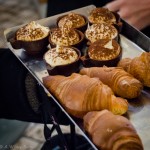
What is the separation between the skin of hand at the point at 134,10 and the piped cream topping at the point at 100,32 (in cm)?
11

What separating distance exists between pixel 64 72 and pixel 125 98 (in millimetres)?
205

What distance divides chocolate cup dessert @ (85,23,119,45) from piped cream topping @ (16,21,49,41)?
0.47 ft

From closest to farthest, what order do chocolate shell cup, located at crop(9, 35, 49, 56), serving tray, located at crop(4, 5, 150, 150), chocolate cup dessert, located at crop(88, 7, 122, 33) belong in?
serving tray, located at crop(4, 5, 150, 150), chocolate shell cup, located at crop(9, 35, 49, 56), chocolate cup dessert, located at crop(88, 7, 122, 33)

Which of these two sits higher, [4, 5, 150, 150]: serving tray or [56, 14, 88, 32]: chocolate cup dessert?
[56, 14, 88, 32]: chocolate cup dessert

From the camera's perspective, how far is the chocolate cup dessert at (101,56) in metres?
1.04

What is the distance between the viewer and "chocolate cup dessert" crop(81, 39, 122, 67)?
3.41ft

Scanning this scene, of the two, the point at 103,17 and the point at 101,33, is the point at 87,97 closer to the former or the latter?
the point at 101,33

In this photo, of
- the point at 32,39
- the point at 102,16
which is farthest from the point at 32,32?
the point at 102,16

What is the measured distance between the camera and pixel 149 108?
0.92 m

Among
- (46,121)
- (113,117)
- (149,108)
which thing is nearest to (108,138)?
(113,117)

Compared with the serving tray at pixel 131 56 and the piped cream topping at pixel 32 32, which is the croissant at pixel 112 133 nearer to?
the serving tray at pixel 131 56

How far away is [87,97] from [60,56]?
23cm

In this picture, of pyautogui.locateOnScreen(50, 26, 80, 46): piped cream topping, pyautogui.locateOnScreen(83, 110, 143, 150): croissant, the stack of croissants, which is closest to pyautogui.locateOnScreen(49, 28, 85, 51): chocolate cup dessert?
pyautogui.locateOnScreen(50, 26, 80, 46): piped cream topping

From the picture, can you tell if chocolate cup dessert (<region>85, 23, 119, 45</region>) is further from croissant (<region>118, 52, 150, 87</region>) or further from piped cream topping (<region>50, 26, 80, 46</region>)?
croissant (<region>118, 52, 150, 87</region>)
